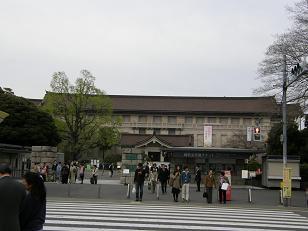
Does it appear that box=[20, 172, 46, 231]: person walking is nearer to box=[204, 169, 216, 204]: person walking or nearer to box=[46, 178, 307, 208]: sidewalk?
box=[46, 178, 307, 208]: sidewalk

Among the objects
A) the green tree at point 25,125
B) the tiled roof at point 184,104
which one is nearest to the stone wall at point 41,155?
the green tree at point 25,125

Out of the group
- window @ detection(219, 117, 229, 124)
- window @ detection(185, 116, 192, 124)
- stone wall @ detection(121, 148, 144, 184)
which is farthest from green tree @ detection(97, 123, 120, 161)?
window @ detection(219, 117, 229, 124)

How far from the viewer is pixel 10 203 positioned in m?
5.60

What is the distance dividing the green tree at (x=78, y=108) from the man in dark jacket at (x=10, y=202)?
46.9 m

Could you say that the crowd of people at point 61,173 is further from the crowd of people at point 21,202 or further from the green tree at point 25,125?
the crowd of people at point 21,202

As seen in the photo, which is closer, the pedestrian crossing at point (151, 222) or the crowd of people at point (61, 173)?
the pedestrian crossing at point (151, 222)

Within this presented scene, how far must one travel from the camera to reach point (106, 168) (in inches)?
2835

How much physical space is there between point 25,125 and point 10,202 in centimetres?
4470

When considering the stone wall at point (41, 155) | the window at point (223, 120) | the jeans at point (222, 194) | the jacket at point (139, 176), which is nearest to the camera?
the jacket at point (139, 176)

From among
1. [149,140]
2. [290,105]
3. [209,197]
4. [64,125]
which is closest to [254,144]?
[149,140]

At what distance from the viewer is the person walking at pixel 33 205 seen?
584 centimetres

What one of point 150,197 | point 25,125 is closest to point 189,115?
point 25,125

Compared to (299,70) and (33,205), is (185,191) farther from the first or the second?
(33,205)

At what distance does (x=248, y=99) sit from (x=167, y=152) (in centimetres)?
5575
